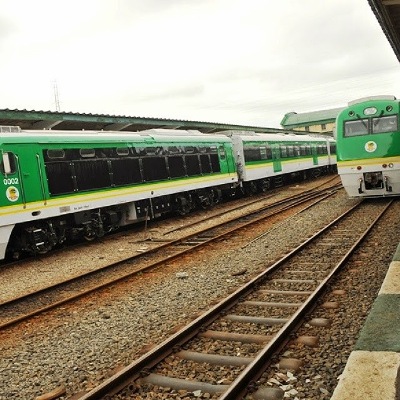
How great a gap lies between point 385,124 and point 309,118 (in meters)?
84.6

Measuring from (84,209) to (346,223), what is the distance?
7.15 metres

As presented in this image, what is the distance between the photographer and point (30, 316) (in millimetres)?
6809

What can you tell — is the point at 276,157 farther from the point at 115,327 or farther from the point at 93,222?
the point at 115,327

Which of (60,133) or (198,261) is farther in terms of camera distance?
(60,133)

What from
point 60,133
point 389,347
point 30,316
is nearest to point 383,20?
point 389,347

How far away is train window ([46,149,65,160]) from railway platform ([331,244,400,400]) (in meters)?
8.81

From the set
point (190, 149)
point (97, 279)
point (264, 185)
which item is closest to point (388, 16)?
point (97, 279)

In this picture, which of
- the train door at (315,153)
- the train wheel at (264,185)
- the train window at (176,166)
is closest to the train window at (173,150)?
the train window at (176,166)

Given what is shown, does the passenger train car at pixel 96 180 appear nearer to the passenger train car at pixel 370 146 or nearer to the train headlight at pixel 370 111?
the passenger train car at pixel 370 146

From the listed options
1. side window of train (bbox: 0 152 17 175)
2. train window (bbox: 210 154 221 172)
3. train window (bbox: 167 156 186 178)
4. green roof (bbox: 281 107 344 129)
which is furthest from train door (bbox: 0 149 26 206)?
green roof (bbox: 281 107 344 129)

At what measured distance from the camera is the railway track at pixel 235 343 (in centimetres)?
428

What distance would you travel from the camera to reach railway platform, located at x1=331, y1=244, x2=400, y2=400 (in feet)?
11.6

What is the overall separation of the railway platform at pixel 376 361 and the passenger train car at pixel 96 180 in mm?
8356

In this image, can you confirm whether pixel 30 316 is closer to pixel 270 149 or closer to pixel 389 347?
pixel 389 347
